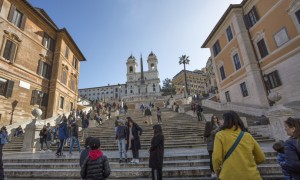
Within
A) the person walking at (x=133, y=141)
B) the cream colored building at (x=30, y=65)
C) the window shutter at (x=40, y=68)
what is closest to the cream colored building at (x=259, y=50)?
the person walking at (x=133, y=141)

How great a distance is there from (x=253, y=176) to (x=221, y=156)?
1.36ft

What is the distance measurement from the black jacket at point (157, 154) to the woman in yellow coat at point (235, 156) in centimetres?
237

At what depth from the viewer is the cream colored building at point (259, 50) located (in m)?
14.5

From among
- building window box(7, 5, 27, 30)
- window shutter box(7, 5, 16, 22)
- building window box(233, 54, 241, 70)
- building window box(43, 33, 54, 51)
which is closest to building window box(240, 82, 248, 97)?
building window box(233, 54, 241, 70)

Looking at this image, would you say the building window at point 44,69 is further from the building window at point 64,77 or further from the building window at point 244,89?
the building window at point 244,89

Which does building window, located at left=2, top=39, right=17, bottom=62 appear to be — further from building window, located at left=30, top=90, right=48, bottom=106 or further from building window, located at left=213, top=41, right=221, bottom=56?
building window, located at left=213, top=41, right=221, bottom=56

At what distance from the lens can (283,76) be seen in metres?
15.3

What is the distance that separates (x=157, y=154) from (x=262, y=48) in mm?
19198

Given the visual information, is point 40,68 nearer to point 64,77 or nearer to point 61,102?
point 64,77

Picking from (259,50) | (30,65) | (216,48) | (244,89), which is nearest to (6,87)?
(30,65)

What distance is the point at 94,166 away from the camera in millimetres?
2998

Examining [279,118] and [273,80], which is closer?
[279,118]

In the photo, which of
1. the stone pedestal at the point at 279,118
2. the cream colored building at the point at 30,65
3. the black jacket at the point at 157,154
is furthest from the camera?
the cream colored building at the point at 30,65

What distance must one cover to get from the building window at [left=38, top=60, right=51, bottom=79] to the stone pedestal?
23783 mm
